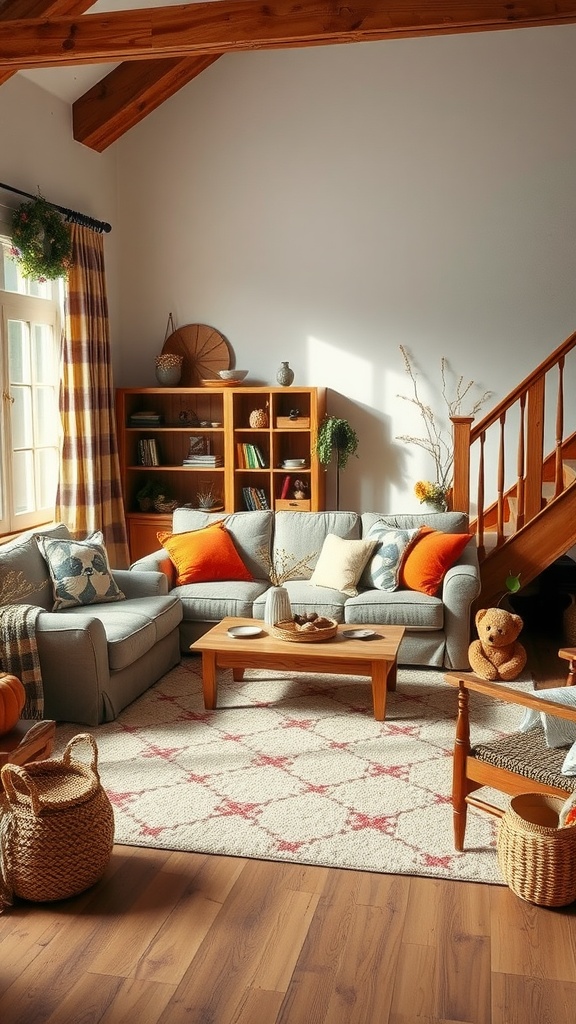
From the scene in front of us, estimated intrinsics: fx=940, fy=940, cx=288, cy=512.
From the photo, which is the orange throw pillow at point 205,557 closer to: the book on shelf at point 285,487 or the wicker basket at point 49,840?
the book on shelf at point 285,487

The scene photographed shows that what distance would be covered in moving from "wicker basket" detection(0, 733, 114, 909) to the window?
3.13 meters

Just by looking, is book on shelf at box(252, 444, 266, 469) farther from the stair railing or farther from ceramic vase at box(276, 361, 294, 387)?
the stair railing

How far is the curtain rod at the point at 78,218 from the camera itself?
564 centimetres

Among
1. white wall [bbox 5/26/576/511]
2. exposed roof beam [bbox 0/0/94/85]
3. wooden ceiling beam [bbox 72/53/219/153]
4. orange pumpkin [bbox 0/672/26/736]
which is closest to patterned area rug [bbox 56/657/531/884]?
orange pumpkin [bbox 0/672/26/736]

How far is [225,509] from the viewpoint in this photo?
23.0 feet

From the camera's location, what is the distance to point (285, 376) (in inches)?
271

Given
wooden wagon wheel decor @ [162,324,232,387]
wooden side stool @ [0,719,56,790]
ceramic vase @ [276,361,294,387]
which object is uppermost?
wooden wagon wheel decor @ [162,324,232,387]

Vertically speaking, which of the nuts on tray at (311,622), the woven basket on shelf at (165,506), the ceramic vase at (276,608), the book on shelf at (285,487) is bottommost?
the nuts on tray at (311,622)

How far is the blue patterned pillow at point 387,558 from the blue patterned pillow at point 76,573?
1.49 meters

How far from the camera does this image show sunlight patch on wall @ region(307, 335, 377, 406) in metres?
7.02

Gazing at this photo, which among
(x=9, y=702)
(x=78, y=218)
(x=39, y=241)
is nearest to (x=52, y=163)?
(x=78, y=218)

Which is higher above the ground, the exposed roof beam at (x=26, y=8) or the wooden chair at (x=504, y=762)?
the exposed roof beam at (x=26, y=8)

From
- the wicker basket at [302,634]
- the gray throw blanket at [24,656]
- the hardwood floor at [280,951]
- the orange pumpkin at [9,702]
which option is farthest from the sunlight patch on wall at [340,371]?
the hardwood floor at [280,951]

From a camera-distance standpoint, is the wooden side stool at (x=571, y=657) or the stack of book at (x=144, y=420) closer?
the wooden side stool at (x=571, y=657)
